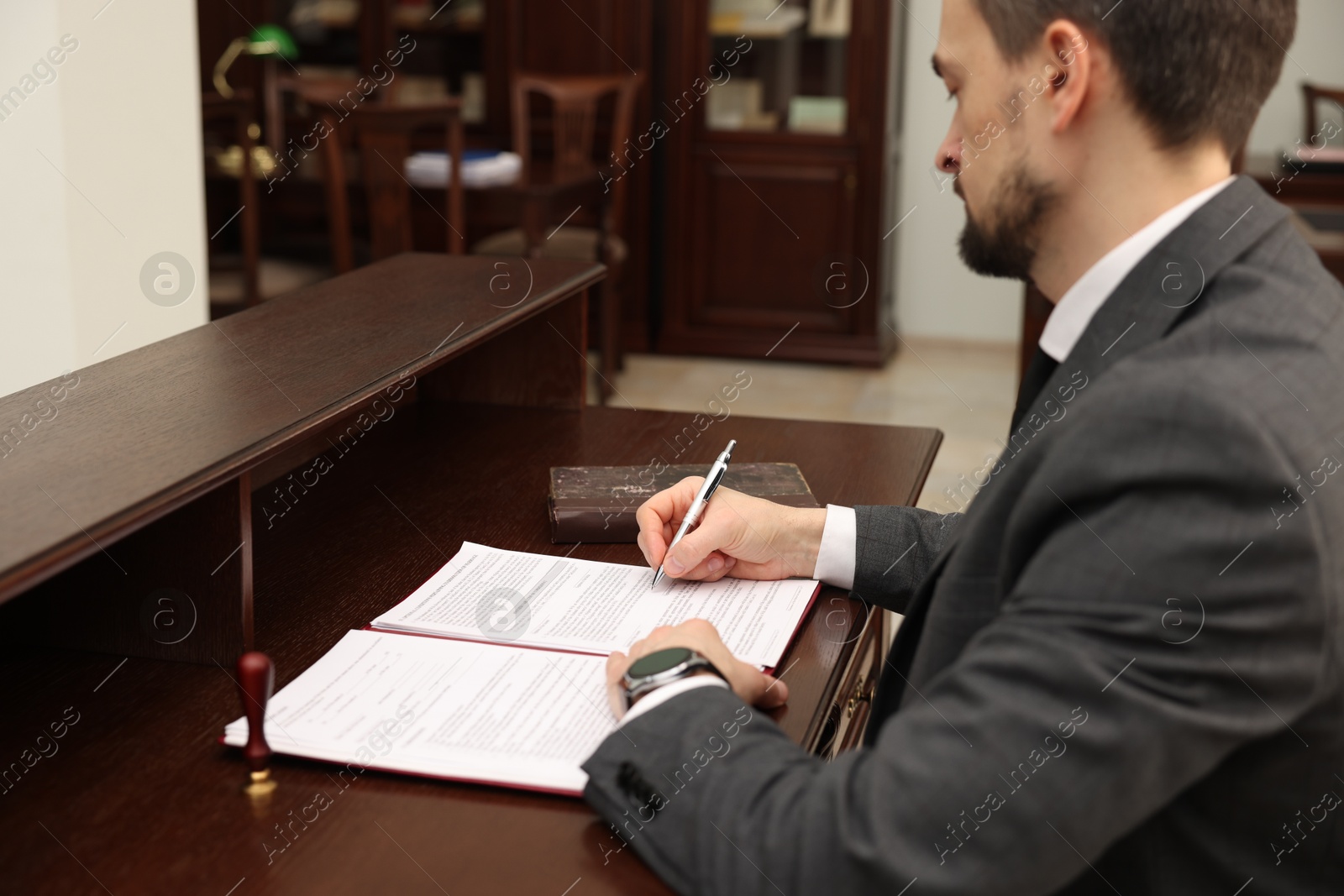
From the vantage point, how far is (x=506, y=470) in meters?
1.64

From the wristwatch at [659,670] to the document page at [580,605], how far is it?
141 mm

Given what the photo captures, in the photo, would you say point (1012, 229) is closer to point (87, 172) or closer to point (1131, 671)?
point (1131, 671)

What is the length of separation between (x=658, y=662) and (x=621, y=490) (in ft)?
1.68

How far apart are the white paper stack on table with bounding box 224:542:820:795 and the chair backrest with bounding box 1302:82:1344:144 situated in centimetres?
436

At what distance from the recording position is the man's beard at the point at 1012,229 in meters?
0.92

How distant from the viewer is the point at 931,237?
5430 mm

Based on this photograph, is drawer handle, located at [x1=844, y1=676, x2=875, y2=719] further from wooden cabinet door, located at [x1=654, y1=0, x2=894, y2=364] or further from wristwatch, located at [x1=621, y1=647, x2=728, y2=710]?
wooden cabinet door, located at [x1=654, y1=0, x2=894, y2=364]

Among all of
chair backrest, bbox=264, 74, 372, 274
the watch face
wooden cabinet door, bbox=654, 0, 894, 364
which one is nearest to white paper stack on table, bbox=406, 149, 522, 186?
chair backrest, bbox=264, 74, 372, 274

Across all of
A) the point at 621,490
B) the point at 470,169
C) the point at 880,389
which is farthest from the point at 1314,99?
the point at 621,490

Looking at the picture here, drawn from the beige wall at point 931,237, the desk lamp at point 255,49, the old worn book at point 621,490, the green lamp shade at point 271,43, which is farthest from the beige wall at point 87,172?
the beige wall at point 931,237

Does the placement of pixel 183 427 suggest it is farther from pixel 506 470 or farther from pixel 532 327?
pixel 532 327

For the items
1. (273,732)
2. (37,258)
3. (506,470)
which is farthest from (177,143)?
(273,732)

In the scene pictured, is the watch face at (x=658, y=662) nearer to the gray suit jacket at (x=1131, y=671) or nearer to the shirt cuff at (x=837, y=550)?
the gray suit jacket at (x=1131, y=671)

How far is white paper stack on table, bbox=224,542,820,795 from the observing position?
37.3 inches
